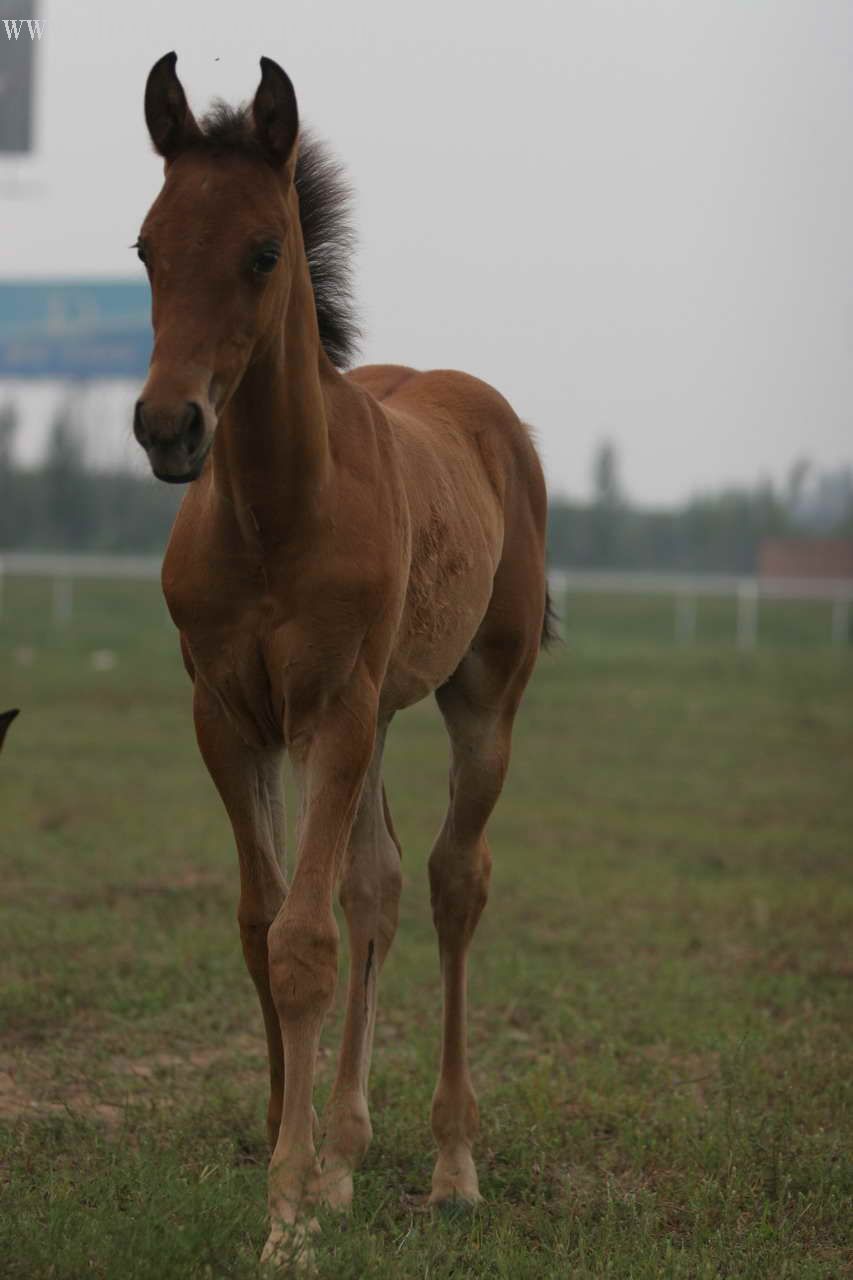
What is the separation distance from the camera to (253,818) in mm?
3979

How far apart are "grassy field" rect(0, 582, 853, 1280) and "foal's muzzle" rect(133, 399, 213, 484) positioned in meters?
1.57

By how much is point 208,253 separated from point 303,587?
2.61 feet

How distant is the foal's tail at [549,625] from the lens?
5.48 metres

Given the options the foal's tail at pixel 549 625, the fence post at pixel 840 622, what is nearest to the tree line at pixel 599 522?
the fence post at pixel 840 622

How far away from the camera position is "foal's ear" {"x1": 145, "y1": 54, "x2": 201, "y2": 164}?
3.43 m

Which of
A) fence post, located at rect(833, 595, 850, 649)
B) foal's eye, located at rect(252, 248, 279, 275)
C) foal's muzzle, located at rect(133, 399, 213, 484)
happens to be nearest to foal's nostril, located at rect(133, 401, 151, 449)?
foal's muzzle, located at rect(133, 399, 213, 484)

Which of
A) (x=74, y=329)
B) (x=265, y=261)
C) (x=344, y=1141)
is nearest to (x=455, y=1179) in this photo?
(x=344, y=1141)

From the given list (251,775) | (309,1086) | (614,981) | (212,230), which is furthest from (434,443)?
(614,981)

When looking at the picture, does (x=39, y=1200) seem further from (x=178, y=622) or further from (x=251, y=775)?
(x=178, y=622)

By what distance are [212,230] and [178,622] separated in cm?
97

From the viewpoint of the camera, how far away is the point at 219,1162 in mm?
4340

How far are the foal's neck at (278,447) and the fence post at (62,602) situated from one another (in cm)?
2182

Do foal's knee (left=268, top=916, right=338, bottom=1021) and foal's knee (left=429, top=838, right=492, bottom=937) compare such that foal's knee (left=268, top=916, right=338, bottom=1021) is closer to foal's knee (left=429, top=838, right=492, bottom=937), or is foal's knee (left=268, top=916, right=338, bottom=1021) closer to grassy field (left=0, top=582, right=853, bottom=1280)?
grassy field (left=0, top=582, right=853, bottom=1280)

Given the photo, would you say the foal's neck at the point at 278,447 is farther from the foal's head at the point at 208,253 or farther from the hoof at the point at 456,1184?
the hoof at the point at 456,1184
